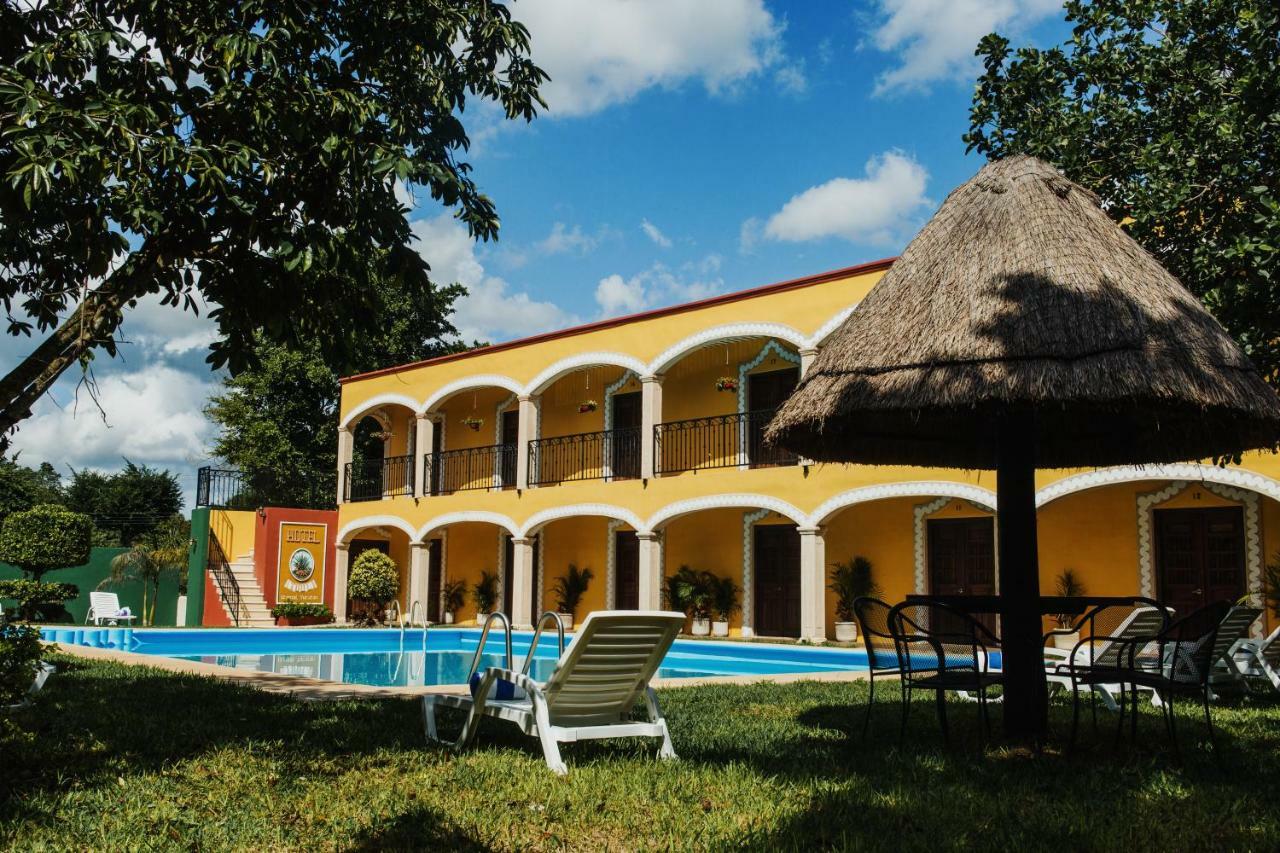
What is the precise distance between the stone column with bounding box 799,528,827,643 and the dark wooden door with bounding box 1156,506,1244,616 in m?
4.12

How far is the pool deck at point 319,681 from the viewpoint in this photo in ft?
25.8

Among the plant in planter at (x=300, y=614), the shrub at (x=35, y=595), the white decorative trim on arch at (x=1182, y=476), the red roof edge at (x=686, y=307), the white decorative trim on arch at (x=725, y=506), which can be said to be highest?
the red roof edge at (x=686, y=307)

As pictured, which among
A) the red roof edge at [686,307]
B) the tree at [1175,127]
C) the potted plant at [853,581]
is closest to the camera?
the tree at [1175,127]

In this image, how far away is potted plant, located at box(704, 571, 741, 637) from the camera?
17.0m

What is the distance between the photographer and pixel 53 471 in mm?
47500

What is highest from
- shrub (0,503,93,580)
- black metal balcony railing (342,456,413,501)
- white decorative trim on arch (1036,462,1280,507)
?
black metal balcony railing (342,456,413,501)

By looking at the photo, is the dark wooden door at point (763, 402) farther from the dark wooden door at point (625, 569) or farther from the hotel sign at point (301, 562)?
the hotel sign at point (301, 562)

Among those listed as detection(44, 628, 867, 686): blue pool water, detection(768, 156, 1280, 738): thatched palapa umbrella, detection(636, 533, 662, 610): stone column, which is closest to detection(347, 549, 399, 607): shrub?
detection(44, 628, 867, 686): blue pool water

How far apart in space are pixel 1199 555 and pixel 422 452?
43.0 ft

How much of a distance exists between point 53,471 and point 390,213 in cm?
4883

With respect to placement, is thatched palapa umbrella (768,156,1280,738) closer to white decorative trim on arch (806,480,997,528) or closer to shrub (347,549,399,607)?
white decorative trim on arch (806,480,997,528)

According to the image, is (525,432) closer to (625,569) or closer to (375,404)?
(625,569)

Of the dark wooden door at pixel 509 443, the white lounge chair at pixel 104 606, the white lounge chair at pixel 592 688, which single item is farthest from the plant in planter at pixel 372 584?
the white lounge chair at pixel 592 688

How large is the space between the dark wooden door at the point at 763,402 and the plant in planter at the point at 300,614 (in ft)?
29.7
